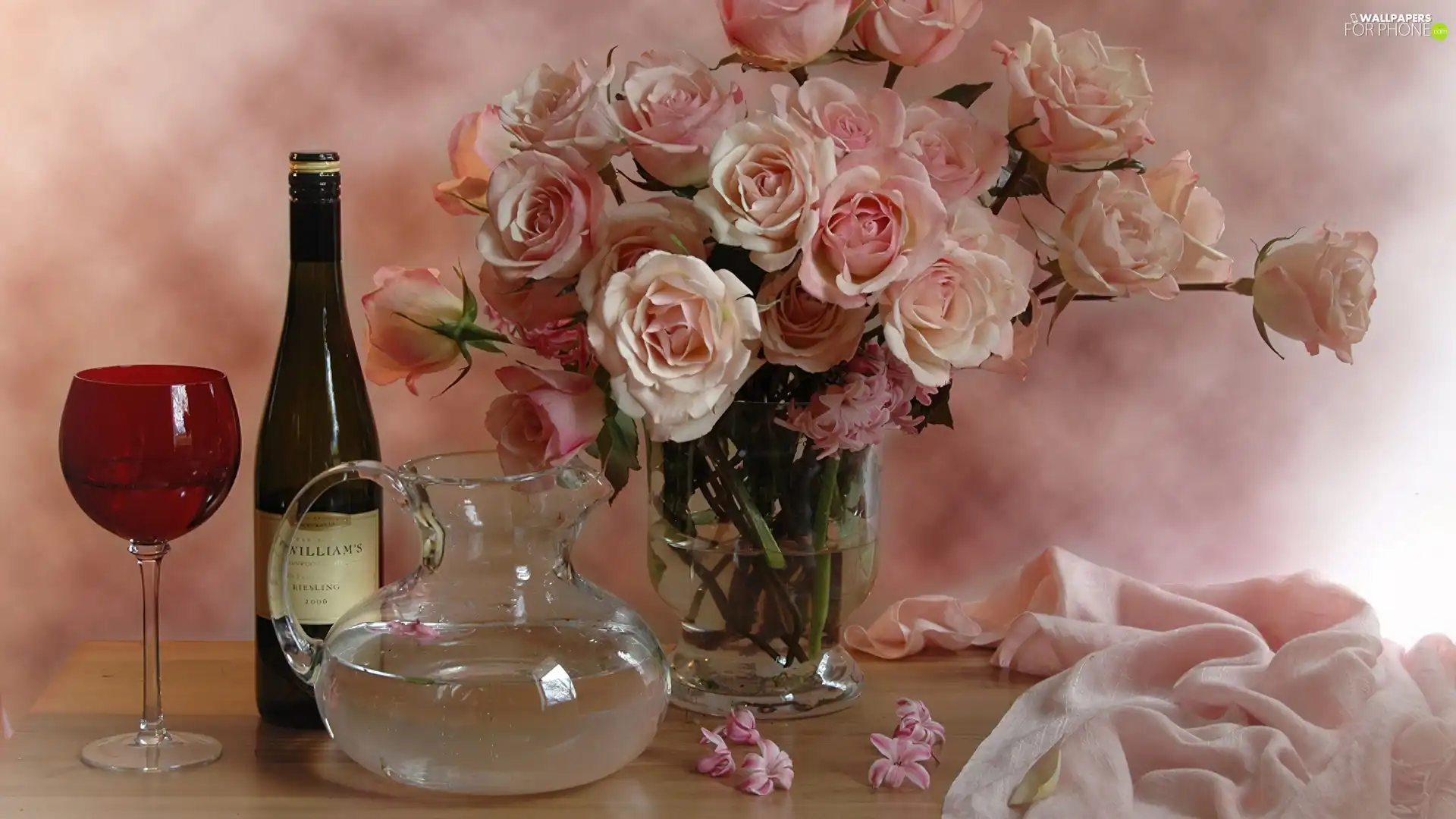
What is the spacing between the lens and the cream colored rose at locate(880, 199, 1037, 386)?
863mm

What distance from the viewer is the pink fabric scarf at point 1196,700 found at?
2.97ft

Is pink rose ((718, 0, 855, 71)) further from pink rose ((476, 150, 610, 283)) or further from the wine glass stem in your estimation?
the wine glass stem

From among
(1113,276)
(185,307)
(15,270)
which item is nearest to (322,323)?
(185,307)

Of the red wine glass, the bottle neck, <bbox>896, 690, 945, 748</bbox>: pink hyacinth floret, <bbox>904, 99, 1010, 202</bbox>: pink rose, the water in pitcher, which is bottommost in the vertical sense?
<bbox>896, 690, 945, 748</bbox>: pink hyacinth floret

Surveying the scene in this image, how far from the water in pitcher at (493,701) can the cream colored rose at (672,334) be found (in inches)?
6.6

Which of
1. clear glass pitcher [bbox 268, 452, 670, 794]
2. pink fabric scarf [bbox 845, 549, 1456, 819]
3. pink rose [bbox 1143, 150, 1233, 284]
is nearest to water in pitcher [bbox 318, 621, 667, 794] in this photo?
clear glass pitcher [bbox 268, 452, 670, 794]

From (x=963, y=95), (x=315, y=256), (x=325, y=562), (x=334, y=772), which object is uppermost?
(x=963, y=95)

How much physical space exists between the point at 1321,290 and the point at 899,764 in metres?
0.40

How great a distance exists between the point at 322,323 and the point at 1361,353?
0.89 m

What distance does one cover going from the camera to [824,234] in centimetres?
86

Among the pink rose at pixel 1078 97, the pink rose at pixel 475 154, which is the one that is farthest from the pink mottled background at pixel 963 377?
the pink rose at pixel 1078 97

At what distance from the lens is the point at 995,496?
1.33 m

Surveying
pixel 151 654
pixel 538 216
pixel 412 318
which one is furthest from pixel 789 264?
pixel 151 654

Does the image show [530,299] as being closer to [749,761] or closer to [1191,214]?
[749,761]
